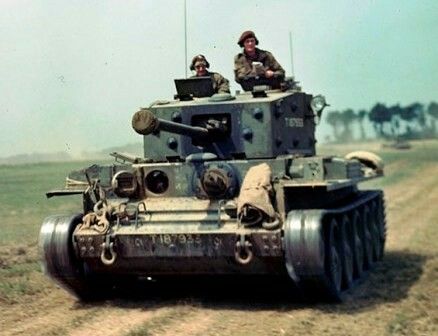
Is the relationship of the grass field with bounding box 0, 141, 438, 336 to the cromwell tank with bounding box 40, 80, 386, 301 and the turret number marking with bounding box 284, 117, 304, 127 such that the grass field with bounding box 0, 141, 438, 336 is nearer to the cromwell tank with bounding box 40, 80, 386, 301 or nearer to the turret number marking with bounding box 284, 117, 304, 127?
the cromwell tank with bounding box 40, 80, 386, 301

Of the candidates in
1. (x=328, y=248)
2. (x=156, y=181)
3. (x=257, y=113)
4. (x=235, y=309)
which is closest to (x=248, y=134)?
(x=257, y=113)

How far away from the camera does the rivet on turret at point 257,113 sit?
10.7 meters

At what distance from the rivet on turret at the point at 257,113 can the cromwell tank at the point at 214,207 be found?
0.02 metres

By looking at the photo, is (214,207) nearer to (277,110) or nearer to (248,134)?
(248,134)

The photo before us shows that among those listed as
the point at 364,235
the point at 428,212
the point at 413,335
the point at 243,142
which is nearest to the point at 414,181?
the point at 428,212

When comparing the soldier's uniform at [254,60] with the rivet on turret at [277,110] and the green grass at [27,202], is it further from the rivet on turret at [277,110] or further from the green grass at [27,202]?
the green grass at [27,202]

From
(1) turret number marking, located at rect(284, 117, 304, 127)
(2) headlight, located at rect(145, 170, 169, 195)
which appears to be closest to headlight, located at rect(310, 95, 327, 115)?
(1) turret number marking, located at rect(284, 117, 304, 127)

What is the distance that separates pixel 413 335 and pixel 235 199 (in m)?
2.72

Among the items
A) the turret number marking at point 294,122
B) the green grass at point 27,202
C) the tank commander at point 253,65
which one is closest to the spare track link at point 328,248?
the turret number marking at point 294,122

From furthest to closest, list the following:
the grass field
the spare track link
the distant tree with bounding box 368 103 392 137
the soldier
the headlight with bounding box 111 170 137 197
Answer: the distant tree with bounding box 368 103 392 137, the soldier, the headlight with bounding box 111 170 137 197, the spare track link, the grass field

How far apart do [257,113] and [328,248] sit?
190cm

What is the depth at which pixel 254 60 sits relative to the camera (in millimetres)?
12211

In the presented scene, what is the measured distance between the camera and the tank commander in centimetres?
1204

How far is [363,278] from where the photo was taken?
11.7 metres
